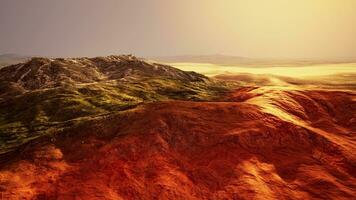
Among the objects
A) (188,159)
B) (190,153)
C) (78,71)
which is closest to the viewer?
(188,159)

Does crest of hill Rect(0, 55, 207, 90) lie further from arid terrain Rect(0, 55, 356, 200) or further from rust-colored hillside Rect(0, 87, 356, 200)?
rust-colored hillside Rect(0, 87, 356, 200)

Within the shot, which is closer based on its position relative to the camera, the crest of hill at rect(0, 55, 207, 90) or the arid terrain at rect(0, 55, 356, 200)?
the arid terrain at rect(0, 55, 356, 200)

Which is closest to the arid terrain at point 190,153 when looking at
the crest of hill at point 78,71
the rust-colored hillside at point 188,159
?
the rust-colored hillside at point 188,159

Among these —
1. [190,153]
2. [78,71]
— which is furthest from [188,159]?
[78,71]

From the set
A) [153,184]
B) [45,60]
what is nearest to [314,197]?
[153,184]

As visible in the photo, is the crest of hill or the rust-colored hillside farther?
the crest of hill

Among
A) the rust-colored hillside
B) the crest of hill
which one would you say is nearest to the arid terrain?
the rust-colored hillside

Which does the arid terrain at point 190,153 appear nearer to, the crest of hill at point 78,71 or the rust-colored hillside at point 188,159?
the rust-colored hillside at point 188,159

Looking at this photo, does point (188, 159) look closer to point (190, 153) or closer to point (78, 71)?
point (190, 153)

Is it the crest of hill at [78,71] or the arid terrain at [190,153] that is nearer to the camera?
the arid terrain at [190,153]
